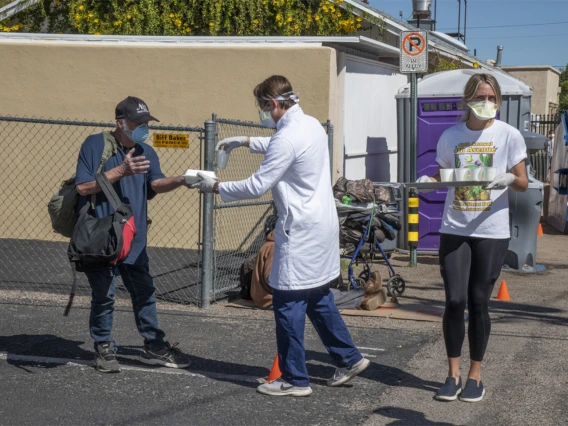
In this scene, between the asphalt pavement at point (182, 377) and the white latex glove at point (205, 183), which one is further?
the white latex glove at point (205, 183)

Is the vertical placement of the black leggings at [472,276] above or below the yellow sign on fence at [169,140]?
below

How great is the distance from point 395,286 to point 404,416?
396 centimetres

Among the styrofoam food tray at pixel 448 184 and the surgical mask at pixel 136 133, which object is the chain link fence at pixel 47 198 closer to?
the surgical mask at pixel 136 133

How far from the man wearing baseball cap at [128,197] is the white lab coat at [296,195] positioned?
682 mm

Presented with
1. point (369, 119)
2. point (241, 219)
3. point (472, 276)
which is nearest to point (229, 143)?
point (472, 276)

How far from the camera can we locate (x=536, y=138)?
11.1 m

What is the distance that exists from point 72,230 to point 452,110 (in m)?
7.22

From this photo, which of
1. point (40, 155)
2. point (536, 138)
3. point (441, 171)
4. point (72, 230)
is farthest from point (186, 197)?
point (441, 171)

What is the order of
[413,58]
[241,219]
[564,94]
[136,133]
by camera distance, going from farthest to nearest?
[564,94], [241,219], [413,58], [136,133]

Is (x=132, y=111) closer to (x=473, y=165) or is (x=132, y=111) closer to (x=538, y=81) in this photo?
(x=473, y=165)

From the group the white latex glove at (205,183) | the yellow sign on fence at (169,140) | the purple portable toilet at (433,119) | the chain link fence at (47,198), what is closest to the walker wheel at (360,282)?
the yellow sign on fence at (169,140)

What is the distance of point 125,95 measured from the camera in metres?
12.0

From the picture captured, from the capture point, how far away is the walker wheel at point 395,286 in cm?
899

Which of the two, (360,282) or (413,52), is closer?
(360,282)
